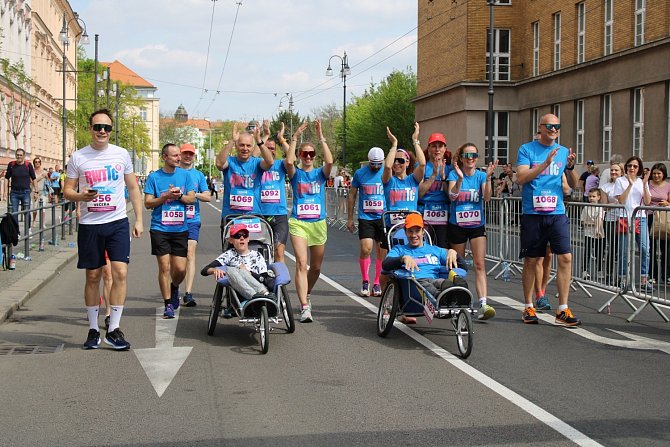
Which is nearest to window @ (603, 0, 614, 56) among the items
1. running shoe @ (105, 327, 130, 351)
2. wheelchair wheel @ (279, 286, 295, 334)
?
wheelchair wheel @ (279, 286, 295, 334)

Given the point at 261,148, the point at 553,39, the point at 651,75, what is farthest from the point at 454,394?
the point at 553,39

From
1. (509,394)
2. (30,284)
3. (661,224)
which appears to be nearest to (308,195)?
(661,224)

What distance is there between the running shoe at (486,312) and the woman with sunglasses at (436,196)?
1.12 m

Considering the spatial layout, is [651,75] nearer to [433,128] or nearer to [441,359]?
[433,128]

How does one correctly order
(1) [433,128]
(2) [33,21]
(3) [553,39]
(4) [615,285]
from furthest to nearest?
1. (2) [33,21]
2. (1) [433,128]
3. (3) [553,39]
4. (4) [615,285]

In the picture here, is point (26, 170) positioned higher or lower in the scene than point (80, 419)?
higher

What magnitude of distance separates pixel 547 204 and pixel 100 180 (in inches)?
182

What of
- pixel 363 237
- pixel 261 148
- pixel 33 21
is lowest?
pixel 363 237

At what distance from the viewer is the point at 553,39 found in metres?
39.1

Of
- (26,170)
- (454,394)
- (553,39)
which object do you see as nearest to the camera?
(454,394)

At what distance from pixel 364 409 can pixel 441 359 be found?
1.97 meters

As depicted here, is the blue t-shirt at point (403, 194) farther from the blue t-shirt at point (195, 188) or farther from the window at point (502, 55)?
the window at point (502, 55)

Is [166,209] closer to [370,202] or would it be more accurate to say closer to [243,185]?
[243,185]

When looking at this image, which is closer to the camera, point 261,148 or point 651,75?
point 261,148
